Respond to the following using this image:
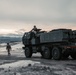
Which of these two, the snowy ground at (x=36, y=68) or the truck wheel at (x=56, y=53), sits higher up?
the truck wheel at (x=56, y=53)

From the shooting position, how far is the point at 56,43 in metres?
24.5

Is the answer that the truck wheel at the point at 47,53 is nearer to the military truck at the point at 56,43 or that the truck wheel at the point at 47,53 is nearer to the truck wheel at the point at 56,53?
the military truck at the point at 56,43

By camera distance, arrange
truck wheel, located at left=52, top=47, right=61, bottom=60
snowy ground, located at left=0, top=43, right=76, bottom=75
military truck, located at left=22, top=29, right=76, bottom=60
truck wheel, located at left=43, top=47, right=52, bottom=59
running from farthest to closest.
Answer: truck wheel, located at left=43, top=47, right=52, bottom=59
truck wheel, located at left=52, top=47, right=61, bottom=60
military truck, located at left=22, top=29, right=76, bottom=60
snowy ground, located at left=0, top=43, right=76, bottom=75

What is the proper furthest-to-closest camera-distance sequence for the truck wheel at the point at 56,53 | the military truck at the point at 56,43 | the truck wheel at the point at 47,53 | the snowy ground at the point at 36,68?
the truck wheel at the point at 47,53
the truck wheel at the point at 56,53
the military truck at the point at 56,43
the snowy ground at the point at 36,68

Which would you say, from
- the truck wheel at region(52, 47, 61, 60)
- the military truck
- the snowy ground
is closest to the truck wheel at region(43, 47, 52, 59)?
the military truck

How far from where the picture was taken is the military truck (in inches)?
928

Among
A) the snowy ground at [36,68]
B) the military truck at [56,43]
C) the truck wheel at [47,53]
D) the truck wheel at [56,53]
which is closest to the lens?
the snowy ground at [36,68]

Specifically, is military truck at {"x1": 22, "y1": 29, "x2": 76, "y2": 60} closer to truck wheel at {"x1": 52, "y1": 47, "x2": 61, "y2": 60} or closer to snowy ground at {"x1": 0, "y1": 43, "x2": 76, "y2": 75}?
truck wheel at {"x1": 52, "y1": 47, "x2": 61, "y2": 60}

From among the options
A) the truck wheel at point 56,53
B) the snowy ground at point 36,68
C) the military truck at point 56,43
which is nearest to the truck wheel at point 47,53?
the military truck at point 56,43

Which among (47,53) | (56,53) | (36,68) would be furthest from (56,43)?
(36,68)

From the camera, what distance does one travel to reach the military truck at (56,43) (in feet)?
77.3

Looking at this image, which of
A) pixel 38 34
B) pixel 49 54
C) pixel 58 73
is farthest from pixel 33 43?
pixel 58 73

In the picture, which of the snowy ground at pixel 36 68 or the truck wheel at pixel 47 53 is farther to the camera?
the truck wheel at pixel 47 53

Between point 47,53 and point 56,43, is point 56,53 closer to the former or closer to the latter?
point 56,43
